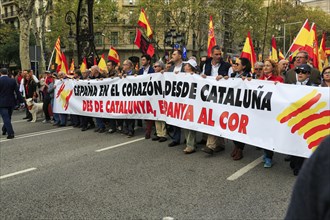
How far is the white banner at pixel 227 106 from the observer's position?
17.0 feet

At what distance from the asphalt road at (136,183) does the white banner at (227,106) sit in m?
0.57

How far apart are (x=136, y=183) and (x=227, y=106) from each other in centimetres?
226

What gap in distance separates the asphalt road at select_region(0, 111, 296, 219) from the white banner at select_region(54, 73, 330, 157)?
57cm

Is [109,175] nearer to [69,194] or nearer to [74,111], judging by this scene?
[69,194]

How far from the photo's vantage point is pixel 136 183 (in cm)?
507

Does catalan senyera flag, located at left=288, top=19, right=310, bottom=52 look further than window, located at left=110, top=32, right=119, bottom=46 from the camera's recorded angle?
No

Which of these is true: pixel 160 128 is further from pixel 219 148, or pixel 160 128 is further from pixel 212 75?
pixel 212 75

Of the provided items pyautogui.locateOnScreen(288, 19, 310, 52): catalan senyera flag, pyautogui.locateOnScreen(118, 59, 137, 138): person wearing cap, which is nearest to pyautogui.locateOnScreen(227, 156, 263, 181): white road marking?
pyautogui.locateOnScreen(118, 59, 137, 138): person wearing cap

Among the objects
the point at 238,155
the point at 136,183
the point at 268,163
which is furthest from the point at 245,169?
the point at 136,183

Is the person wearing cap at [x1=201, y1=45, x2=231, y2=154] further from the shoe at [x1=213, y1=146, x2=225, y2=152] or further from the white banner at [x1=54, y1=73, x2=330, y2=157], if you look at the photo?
the white banner at [x1=54, y1=73, x2=330, y2=157]

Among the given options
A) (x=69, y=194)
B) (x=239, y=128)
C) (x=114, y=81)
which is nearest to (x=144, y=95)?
(x=114, y=81)

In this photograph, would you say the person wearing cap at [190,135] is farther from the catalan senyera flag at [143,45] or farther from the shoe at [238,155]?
the catalan senyera flag at [143,45]

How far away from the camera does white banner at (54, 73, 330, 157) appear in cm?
518

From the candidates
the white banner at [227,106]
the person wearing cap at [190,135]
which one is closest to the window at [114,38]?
the white banner at [227,106]
